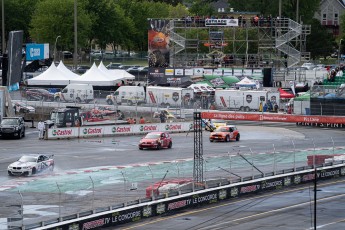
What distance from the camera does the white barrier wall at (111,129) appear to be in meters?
62.4

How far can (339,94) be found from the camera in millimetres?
72375

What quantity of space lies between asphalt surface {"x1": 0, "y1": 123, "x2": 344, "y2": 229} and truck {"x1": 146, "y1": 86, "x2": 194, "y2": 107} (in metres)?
7.08

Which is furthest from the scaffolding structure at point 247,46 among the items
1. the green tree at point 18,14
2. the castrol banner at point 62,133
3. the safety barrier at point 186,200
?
the green tree at point 18,14

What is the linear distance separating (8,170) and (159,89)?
34736mm

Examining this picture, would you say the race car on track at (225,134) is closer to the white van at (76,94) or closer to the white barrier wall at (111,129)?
the white barrier wall at (111,129)

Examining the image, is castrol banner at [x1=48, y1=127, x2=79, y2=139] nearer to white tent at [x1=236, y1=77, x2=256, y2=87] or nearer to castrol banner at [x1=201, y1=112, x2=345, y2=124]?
castrol banner at [x1=201, y1=112, x2=345, y2=124]

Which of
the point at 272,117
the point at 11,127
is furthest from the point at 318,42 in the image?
the point at 11,127

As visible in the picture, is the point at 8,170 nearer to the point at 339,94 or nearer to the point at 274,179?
the point at 274,179

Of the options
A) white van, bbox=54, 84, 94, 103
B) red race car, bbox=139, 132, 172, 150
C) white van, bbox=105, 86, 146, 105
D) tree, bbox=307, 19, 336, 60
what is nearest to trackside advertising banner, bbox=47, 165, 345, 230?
red race car, bbox=139, 132, 172, 150

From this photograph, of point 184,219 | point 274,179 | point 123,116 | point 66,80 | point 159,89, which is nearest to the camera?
point 184,219

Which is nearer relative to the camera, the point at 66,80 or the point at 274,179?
the point at 274,179

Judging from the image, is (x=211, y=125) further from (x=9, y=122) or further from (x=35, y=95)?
(x=35, y=95)

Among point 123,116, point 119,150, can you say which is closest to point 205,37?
point 123,116

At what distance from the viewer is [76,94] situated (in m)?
79.7
